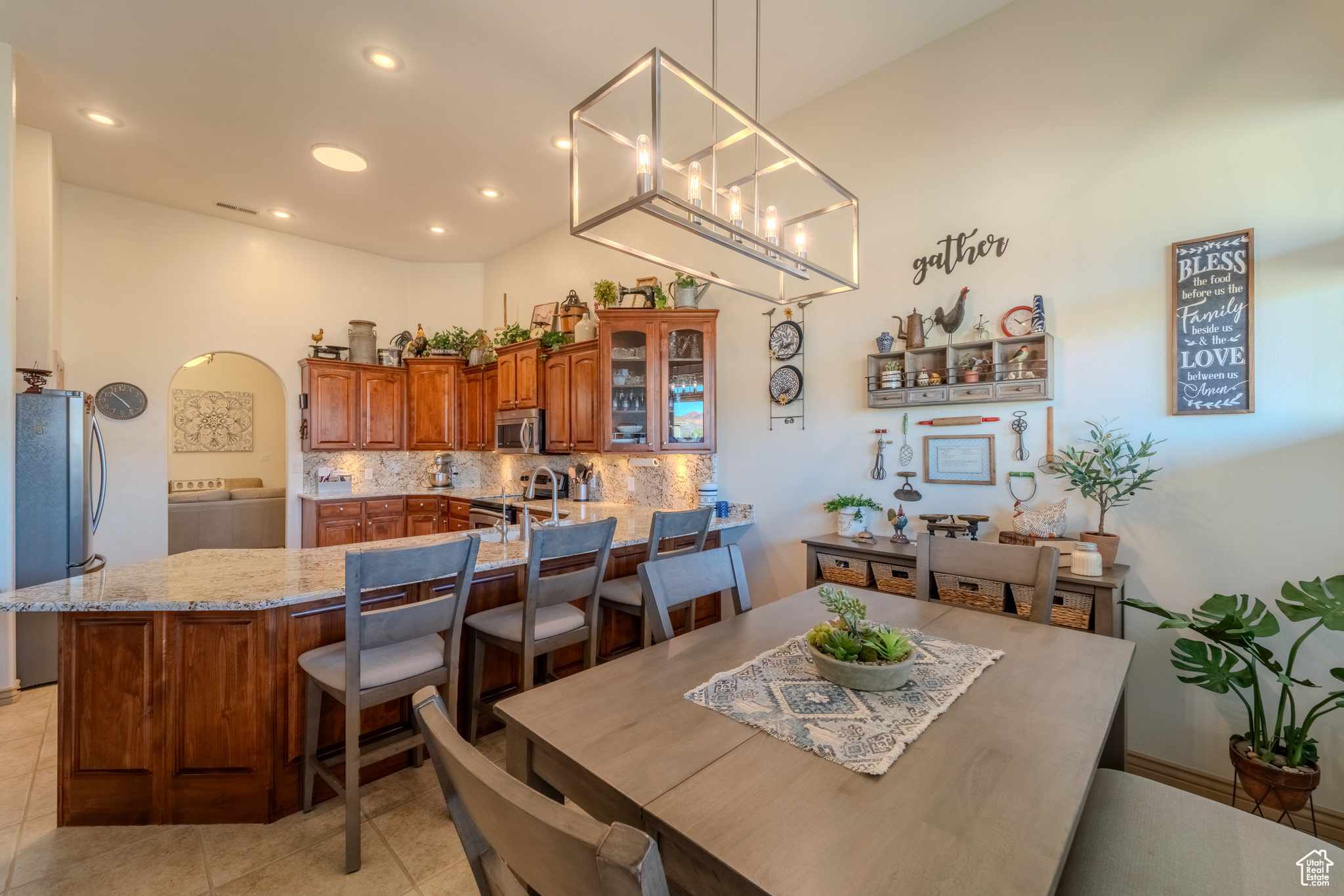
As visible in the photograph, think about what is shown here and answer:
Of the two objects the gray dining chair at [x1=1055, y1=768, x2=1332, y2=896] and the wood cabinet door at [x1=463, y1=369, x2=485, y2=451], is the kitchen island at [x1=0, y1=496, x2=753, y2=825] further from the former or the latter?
the wood cabinet door at [x1=463, y1=369, x2=485, y2=451]

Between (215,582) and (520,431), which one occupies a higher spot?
(520,431)

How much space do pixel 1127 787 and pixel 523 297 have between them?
5785 millimetres

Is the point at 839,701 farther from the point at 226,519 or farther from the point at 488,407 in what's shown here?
the point at 226,519

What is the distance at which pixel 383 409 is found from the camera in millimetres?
5949

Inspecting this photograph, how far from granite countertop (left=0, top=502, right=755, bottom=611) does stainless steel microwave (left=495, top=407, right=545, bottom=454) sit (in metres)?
2.13

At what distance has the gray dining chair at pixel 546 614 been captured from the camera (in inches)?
89.6

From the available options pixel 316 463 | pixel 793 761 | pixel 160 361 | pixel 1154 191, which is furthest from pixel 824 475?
pixel 160 361

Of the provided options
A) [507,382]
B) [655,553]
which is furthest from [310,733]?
[507,382]

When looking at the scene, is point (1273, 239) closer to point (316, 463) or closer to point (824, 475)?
point (824, 475)

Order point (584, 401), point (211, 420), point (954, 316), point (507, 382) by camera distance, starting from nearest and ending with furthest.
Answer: point (954, 316) < point (584, 401) < point (507, 382) < point (211, 420)

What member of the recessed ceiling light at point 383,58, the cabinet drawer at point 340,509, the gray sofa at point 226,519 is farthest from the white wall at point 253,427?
the recessed ceiling light at point 383,58

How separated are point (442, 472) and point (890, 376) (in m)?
5.02

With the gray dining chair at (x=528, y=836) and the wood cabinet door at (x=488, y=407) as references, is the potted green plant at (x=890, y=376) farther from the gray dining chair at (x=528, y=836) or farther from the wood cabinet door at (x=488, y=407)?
the wood cabinet door at (x=488, y=407)

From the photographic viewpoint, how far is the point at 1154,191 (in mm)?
2414
